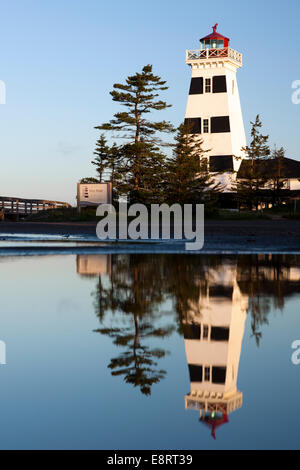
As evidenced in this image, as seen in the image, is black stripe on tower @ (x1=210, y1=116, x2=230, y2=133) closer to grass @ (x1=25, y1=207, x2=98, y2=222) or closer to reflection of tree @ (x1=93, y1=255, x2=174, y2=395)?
grass @ (x1=25, y1=207, x2=98, y2=222)

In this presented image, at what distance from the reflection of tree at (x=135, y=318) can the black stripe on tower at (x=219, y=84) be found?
42586 millimetres

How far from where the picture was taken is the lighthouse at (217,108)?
2158 inches

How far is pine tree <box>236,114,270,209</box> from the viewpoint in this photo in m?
52.8

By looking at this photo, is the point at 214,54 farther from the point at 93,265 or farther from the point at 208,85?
the point at 93,265

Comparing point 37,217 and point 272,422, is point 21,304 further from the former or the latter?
point 37,217

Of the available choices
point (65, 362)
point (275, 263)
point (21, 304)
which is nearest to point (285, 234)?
point (275, 263)

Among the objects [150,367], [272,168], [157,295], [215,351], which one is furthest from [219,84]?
[150,367]

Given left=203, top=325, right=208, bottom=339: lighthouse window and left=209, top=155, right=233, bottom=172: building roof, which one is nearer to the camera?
left=203, top=325, right=208, bottom=339: lighthouse window

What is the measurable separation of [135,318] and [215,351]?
202 centimetres

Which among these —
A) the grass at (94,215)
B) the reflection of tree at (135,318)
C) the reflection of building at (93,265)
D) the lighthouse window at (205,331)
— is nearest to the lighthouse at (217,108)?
the grass at (94,215)

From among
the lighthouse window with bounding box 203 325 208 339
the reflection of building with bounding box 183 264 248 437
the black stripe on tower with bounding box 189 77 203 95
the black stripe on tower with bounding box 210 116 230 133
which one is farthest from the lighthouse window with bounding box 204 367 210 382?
the black stripe on tower with bounding box 189 77 203 95

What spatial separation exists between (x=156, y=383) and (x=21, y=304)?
4323 millimetres

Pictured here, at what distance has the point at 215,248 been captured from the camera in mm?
21734

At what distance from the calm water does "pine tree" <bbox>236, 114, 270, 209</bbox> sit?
42677mm
